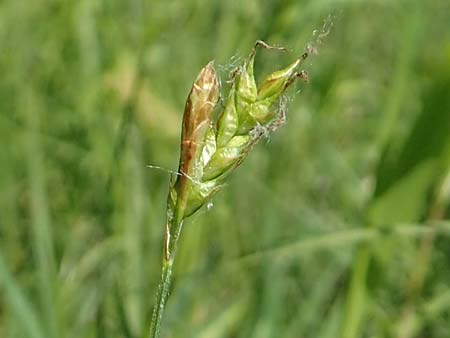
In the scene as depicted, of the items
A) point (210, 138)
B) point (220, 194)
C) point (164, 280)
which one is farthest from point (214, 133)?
point (220, 194)

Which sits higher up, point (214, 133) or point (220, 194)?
point (220, 194)

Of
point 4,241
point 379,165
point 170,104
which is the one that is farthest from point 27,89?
point 379,165

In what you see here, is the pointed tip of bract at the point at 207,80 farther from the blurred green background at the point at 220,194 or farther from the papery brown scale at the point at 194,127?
the blurred green background at the point at 220,194

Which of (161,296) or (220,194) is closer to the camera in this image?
(161,296)

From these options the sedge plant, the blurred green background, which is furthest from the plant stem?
the blurred green background

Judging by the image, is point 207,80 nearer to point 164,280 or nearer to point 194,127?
point 194,127

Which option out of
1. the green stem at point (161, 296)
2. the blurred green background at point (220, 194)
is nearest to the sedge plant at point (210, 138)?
the green stem at point (161, 296)

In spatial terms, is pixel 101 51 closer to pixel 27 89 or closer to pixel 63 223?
pixel 27 89
